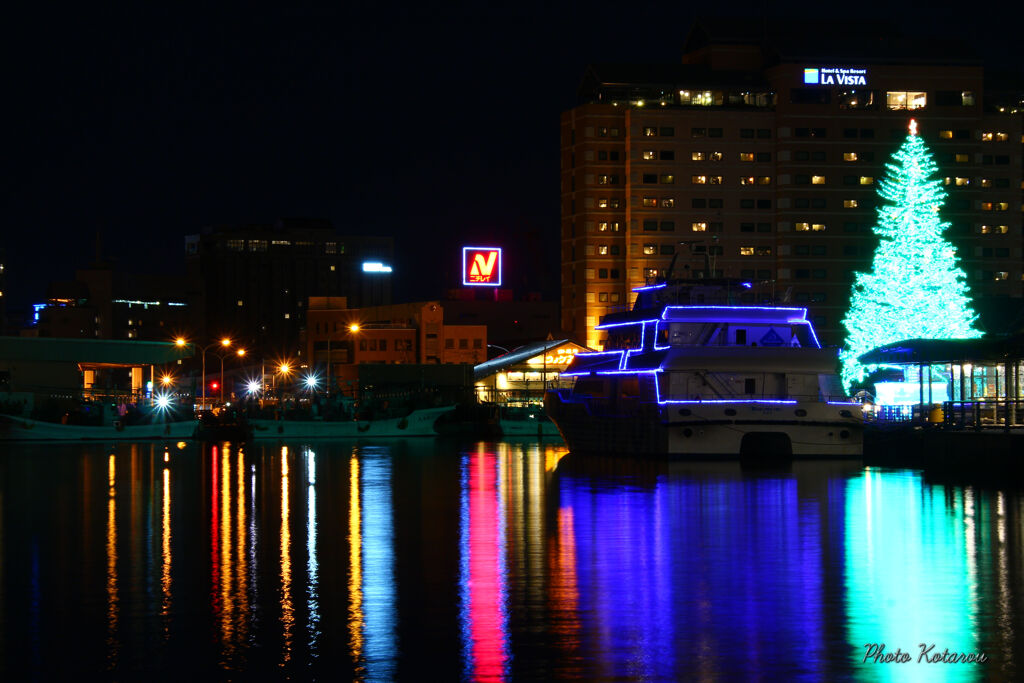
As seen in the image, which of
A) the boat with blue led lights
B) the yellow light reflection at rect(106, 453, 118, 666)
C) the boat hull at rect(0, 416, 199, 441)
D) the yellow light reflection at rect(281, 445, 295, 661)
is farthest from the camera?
the boat hull at rect(0, 416, 199, 441)

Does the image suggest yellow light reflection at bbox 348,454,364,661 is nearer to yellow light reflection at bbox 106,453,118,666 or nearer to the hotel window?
yellow light reflection at bbox 106,453,118,666

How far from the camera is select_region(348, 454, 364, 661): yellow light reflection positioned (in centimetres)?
1406

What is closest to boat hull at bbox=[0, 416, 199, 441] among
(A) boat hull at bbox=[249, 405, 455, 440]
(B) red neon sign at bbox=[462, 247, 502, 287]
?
(A) boat hull at bbox=[249, 405, 455, 440]

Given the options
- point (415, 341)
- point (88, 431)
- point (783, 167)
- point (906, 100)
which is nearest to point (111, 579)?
point (88, 431)

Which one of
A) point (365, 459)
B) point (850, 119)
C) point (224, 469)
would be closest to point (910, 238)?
point (365, 459)

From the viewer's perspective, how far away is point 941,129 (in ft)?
438

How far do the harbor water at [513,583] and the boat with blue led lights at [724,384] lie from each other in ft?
36.9

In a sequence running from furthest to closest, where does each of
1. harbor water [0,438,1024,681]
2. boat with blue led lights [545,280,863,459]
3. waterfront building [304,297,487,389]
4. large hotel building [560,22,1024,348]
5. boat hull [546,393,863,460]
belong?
large hotel building [560,22,1024,348] < waterfront building [304,297,487,389] < boat with blue led lights [545,280,863,459] < boat hull [546,393,863,460] < harbor water [0,438,1024,681]

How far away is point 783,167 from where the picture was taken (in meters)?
133

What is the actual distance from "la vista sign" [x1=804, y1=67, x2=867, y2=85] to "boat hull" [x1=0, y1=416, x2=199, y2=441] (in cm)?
8150

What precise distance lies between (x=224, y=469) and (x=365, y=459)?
763cm

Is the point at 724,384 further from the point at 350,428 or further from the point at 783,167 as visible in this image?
the point at 783,167

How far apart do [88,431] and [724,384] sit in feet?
119

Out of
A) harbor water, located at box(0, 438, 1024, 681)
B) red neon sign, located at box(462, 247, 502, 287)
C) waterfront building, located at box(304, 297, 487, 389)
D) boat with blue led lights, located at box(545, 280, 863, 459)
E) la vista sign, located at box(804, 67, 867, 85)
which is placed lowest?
harbor water, located at box(0, 438, 1024, 681)
